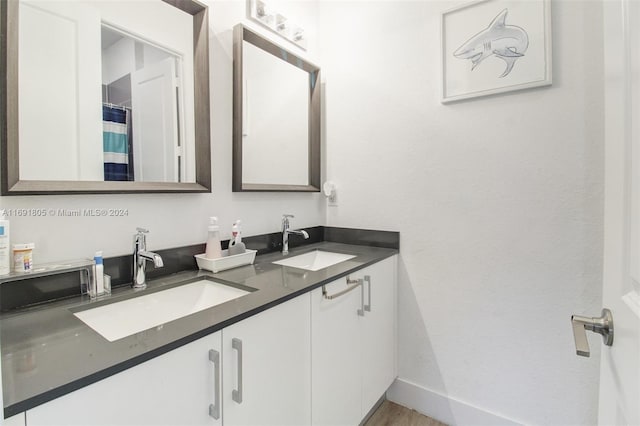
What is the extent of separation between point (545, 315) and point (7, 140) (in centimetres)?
198

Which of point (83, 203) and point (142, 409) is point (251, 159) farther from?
point (142, 409)

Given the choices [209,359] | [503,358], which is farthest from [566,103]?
[209,359]

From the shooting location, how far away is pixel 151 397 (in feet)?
2.10

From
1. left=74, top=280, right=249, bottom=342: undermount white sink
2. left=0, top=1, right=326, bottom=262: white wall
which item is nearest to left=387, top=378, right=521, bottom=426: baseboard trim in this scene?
left=0, top=1, right=326, bottom=262: white wall

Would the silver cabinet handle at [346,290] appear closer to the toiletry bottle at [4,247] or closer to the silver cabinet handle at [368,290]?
the silver cabinet handle at [368,290]

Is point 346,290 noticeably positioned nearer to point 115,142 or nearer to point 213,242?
point 213,242

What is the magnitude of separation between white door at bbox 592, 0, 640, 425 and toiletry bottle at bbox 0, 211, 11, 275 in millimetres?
1345

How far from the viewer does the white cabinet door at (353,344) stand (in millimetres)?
1130

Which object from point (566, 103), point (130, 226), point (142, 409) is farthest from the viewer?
point (566, 103)

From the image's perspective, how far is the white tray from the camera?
1237 millimetres

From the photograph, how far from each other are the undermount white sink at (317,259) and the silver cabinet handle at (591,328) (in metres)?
1.04

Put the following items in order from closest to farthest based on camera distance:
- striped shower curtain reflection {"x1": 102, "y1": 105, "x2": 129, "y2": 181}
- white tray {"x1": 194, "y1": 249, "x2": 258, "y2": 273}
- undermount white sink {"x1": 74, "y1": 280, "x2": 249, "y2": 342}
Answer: undermount white sink {"x1": 74, "y1": 280, "x2": 249, "y2": 342}
striped shower curtain reflection {"x1": 102, "y1": 105, "x2": 129, "y2": 181}
white tray {"x1": 194, "y1": 249, "x2": 258, "y2": 273}

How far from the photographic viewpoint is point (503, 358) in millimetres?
1438

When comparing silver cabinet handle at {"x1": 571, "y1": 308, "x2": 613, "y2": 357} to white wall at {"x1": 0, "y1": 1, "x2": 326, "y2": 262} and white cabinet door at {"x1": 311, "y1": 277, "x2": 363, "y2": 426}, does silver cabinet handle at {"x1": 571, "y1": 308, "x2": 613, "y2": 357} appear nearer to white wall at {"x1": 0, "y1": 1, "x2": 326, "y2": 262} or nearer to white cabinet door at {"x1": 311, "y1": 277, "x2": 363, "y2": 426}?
white cabinet door at {"x1": 311, "y1": 277, "x2": 363, "y2": 426}
